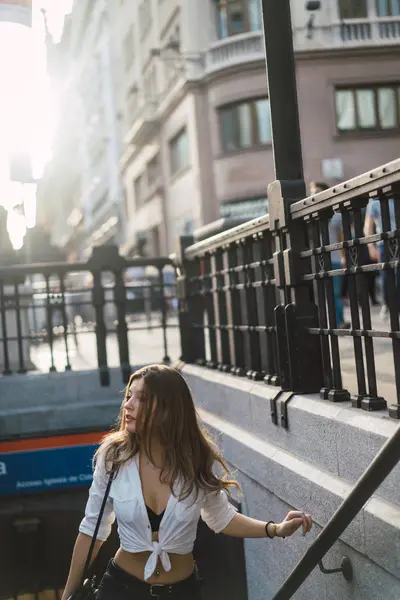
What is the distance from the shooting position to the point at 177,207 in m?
27.7

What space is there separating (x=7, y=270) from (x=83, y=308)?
10.3 m

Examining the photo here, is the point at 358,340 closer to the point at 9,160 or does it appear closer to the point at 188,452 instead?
the point at 188,452

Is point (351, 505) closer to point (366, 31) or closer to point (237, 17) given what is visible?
point (366, 31)

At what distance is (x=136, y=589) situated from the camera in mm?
3049

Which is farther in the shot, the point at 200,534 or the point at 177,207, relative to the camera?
the point at 177,207

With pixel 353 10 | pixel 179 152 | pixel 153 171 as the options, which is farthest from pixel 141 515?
pixel 153 171

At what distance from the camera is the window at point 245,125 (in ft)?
76.3

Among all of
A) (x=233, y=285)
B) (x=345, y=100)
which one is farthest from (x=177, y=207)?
(x=233, y=285)

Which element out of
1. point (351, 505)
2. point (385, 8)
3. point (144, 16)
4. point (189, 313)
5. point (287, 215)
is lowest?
point (351, 505)

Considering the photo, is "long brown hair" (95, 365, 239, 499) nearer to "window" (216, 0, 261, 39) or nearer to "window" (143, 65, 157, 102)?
"window" (216, 0, 261, 39)

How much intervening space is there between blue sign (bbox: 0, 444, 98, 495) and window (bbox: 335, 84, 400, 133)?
17.6m

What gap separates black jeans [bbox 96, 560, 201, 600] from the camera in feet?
9.87

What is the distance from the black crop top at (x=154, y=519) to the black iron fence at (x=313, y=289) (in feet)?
3.36

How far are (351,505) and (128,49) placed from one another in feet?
113
